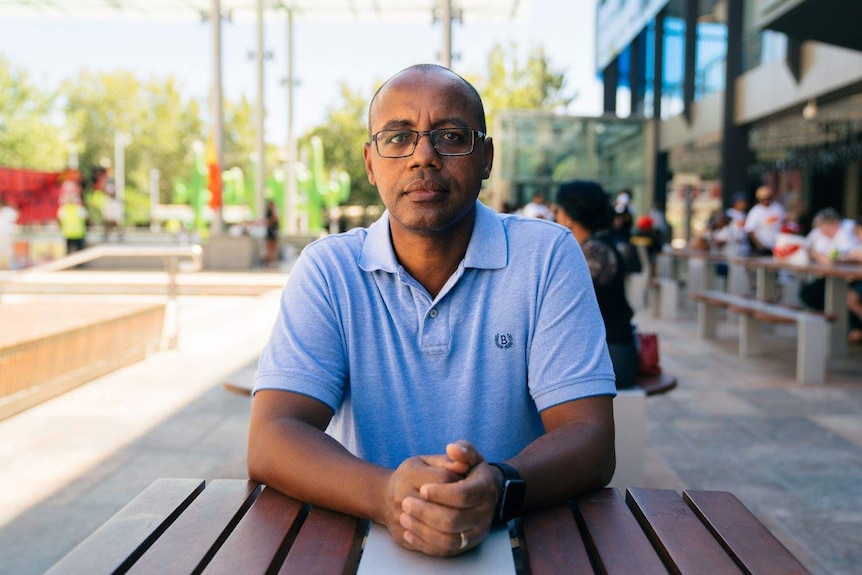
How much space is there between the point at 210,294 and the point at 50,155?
1362 inches

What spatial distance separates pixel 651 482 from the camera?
4.56 m

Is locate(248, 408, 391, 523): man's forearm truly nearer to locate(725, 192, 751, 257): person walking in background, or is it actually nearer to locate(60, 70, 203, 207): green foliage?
locate(725, 192, 751, 257): person walking in background

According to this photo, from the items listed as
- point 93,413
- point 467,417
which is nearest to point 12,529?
point 93,413

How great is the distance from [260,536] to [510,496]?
1.44ft

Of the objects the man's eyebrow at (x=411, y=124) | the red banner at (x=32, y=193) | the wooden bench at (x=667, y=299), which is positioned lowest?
the wooden bench at (x=667, y=299)

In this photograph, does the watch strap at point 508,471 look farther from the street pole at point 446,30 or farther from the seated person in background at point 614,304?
the street pole at point 446,30

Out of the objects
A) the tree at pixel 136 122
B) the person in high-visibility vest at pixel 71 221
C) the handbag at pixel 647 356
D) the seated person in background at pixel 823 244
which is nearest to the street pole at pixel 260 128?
the person in high-visibility vest at pixel 71 221

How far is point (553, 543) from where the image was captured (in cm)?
148

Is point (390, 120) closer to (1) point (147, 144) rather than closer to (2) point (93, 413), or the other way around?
(2) point (93, 413)

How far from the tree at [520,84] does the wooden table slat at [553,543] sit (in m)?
30.5

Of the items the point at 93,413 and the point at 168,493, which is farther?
the point at 93,413

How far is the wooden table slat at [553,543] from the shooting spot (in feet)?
4.51

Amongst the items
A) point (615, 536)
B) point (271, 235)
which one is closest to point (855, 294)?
→ point (615, 536)

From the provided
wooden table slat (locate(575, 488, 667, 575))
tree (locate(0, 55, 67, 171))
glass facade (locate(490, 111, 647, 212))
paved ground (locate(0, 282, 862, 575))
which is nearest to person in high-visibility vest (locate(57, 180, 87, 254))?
glass facade (locate(490, 111, 647, 212))
